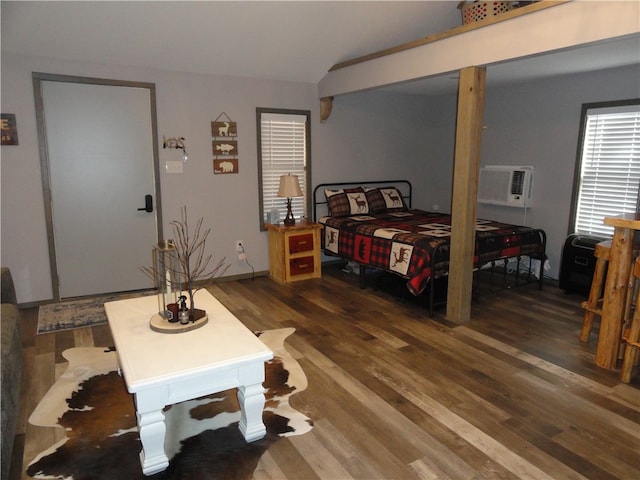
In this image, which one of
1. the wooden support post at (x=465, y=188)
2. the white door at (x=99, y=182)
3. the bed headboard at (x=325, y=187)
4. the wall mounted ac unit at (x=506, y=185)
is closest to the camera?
the wooden support post at (x=465, y=188)

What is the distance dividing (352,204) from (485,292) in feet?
5.98

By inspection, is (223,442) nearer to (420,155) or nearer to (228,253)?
(228,253)

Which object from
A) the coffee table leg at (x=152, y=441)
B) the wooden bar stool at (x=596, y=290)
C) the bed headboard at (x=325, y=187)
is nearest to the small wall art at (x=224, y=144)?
the bed headboard at (x=325, y=187)

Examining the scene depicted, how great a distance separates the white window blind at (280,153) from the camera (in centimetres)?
502

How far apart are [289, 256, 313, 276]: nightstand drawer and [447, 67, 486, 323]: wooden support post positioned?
1766 millimetres

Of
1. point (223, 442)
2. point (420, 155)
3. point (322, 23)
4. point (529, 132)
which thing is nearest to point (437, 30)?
point (322, 23)

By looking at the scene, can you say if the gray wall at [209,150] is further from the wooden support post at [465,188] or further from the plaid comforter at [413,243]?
the wooden support post at [465,188]

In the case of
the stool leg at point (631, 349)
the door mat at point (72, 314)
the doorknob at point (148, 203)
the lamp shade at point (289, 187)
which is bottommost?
the door mat at point (72, 314)

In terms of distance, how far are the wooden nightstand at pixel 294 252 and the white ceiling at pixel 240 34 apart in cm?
171

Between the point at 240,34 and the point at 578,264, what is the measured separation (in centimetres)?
390

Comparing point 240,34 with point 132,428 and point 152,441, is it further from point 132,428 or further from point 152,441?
point 152,441

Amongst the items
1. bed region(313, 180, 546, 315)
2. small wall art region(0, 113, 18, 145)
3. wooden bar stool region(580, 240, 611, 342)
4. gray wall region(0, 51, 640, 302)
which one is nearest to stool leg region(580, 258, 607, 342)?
wooden bar stool region(580, 240, 611, 342)

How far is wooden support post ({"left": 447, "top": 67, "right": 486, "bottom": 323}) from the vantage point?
337 cm

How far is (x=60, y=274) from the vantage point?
164 inches
